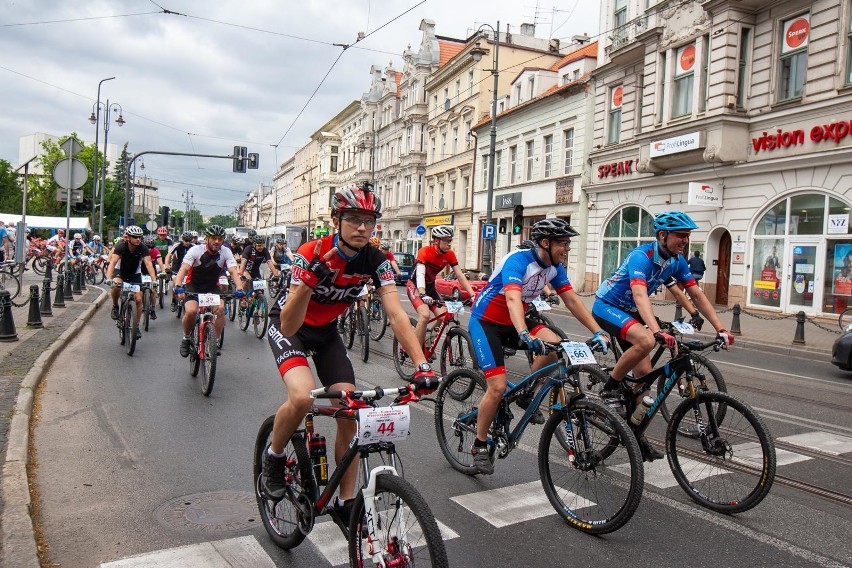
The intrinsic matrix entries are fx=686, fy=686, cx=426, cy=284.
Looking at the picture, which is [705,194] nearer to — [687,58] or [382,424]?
[687,58]

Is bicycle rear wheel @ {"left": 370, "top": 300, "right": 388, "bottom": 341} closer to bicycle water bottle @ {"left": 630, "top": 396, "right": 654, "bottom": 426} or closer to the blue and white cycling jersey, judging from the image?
the blue and white cycling jersey

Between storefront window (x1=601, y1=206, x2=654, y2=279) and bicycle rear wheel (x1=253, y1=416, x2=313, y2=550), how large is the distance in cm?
2336

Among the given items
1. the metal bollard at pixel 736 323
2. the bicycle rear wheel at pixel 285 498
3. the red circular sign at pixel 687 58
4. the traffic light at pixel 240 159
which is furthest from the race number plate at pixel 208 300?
the traffic light at pixel 240 159

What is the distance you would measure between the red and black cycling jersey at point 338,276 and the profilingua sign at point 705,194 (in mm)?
19965

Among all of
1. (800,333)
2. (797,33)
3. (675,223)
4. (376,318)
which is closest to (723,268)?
(797,33)

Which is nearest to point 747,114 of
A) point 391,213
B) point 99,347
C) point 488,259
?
point 488,259

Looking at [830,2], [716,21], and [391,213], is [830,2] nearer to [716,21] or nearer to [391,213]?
[716,21]

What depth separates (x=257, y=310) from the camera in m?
13.3

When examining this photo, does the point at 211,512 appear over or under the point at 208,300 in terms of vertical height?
under

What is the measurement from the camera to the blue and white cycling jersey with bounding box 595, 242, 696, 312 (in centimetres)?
580

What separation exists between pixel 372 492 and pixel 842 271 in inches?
763

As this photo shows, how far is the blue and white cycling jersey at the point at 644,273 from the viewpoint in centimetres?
580

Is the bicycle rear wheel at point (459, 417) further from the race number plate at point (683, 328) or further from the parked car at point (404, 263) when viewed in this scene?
the parked car at point (404, 263)

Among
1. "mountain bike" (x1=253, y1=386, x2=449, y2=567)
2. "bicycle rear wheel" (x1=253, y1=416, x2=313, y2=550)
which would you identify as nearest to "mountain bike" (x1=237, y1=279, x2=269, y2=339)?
"bicycle rear wheel" (x1=253, y1=416, x2=313, y2=550)
